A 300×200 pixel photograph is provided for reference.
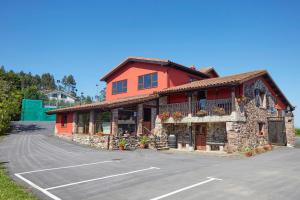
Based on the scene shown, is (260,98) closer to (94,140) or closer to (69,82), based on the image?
(94,140)

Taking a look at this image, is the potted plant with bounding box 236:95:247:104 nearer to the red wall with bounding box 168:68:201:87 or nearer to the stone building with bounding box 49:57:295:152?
the stone building with bounding box 49:57:295:152

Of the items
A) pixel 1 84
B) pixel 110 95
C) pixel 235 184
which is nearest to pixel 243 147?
pixel 235 184

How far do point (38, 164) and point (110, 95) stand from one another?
1756cm

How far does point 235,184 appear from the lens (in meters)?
8.53

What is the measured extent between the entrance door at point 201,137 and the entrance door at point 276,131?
6.01 m

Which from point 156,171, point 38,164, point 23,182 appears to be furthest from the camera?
point 38,164

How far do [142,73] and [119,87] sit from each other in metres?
4.13

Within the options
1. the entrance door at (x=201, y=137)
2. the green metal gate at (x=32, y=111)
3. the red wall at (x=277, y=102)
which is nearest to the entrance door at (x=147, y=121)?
the entrance door at (x=201, y=137)

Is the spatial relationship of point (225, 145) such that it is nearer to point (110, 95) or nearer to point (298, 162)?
point (298, 162)

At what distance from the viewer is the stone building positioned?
18.2m

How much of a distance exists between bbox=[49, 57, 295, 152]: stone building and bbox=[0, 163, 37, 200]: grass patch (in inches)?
441

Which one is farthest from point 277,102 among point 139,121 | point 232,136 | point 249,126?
point 139,121

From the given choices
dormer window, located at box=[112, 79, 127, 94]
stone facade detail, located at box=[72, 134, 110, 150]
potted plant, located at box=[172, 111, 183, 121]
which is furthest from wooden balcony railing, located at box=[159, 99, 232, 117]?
dormer window, located at box=[112, 79, 127, 94]

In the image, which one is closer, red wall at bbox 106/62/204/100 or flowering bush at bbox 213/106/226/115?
flowering bush at bbox 213/106/226/115
